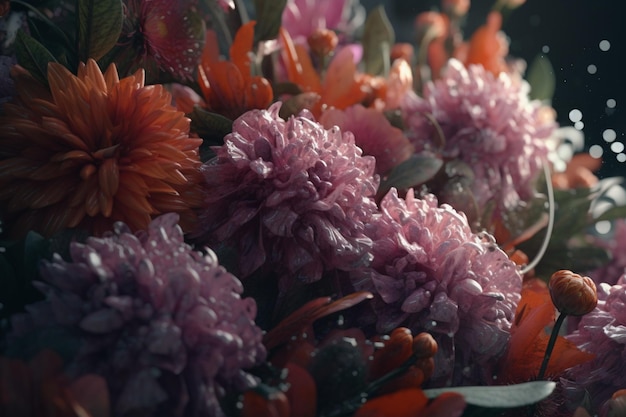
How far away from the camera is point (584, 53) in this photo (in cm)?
48

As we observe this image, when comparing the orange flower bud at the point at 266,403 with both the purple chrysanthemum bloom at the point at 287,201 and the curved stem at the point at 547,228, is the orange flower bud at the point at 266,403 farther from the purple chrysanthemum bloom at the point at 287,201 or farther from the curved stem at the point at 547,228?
the curved stem at the point at 547,228

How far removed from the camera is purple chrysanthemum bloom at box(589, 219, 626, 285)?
0.51 m

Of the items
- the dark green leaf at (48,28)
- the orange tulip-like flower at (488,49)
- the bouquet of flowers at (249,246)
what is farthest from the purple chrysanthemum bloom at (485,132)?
the dark green leaf at (48,28)

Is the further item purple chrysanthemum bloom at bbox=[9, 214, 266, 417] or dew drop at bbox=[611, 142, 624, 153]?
dew drop at bbox=[611, 142, 624, 153]

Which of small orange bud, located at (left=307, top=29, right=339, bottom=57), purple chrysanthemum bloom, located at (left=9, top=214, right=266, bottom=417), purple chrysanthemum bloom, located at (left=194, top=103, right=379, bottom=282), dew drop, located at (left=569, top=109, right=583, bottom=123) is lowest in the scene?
purple chrysanthemum bloom, located at (left=9, top=214, right=266, bottom=417)

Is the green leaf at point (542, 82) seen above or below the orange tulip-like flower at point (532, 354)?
above

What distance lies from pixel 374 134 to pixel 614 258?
9.4 inches

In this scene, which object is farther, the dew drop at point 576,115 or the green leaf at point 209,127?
the dew drop at point 576,115

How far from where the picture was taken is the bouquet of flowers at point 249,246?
0.25m

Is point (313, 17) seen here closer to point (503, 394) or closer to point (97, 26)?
point (97, 26)

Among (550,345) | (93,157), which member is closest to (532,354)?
(550,345)

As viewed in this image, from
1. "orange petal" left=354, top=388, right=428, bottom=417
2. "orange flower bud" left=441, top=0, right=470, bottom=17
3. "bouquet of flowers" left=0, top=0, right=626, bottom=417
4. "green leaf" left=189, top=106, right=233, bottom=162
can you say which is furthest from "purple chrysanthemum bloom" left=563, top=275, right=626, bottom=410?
"orange flower bud" left=441, top=0, right=470, bottom=17

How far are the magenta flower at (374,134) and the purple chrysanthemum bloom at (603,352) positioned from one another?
133mm

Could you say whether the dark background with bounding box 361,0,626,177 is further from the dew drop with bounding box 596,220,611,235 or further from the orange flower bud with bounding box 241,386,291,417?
the orange flower bud with bounding box 241,386,291,417
